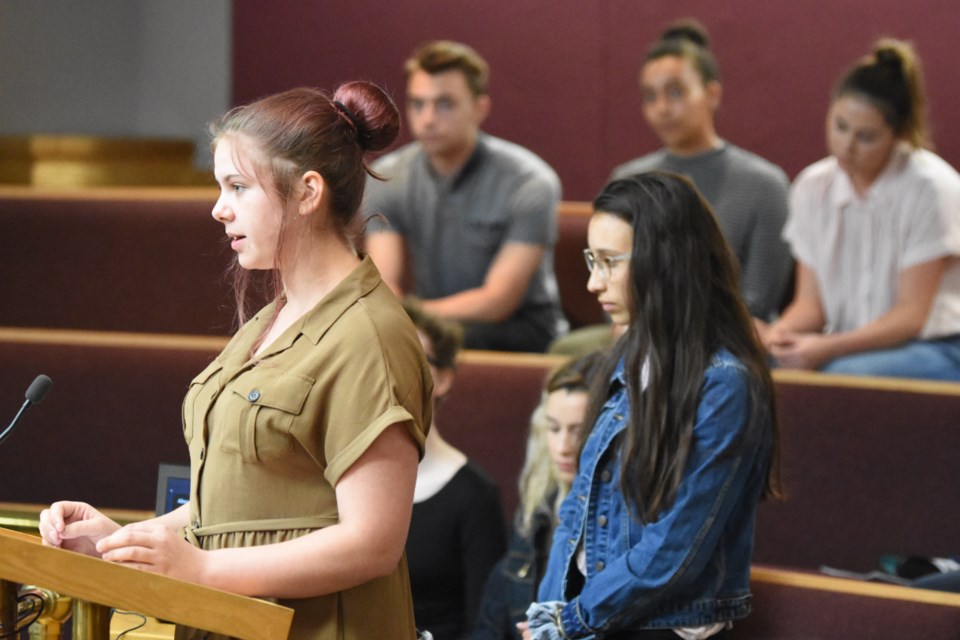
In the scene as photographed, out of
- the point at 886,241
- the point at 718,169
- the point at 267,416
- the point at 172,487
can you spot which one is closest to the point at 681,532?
the point at 172,487

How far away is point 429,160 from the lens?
2824 millimetres

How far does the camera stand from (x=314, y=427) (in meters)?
0.96

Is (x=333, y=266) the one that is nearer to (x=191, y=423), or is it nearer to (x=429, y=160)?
(x=191, y=423)

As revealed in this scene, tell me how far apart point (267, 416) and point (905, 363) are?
1.69 metres

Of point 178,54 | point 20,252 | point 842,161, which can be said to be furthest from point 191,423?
point 178,54

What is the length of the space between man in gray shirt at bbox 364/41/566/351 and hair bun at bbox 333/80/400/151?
5.31ft

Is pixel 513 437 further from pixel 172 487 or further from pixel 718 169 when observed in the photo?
pixel 172 487

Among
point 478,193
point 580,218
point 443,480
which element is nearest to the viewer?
point 443,480

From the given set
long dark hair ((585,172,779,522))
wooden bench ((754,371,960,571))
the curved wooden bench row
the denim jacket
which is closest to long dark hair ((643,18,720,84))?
wooden bench ((754,371,960,571))

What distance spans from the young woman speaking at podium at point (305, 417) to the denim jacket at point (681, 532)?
52cm

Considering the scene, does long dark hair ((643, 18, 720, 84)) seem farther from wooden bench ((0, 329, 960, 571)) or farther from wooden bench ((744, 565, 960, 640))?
wooden bench ((744, 565, 960, 640))

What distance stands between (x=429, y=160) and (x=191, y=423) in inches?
72.1

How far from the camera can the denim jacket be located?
1.49 m

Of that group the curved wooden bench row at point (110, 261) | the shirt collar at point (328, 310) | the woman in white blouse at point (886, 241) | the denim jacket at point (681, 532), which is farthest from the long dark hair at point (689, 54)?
the shirt collar at point (328, 310)
